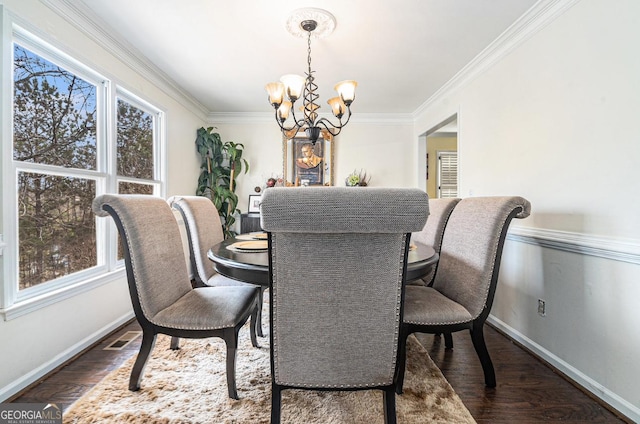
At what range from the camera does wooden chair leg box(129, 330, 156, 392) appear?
144cm

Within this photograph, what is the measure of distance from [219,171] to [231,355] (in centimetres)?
330

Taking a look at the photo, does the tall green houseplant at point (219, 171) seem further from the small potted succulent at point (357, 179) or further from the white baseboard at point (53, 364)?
the white baseboard at point (53, 364)

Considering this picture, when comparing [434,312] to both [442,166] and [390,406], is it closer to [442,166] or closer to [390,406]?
[390,406]

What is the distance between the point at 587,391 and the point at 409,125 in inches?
148

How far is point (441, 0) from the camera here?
1.89 metres

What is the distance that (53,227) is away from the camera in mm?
1910

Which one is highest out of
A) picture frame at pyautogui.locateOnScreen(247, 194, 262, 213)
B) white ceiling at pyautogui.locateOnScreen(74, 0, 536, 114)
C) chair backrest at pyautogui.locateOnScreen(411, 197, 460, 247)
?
white ceiling at pyautogui.locateOnScreen(74, 0, 536, 114)

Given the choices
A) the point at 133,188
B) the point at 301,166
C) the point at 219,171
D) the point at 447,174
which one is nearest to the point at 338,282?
the point at 133,188

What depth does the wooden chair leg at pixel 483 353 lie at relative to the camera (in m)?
1.55

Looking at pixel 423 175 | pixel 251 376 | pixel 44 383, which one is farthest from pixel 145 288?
pixel 423 175

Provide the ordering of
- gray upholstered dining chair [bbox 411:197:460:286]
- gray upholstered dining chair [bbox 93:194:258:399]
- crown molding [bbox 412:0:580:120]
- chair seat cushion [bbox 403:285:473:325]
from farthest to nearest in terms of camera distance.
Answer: gray upholstered dining chair [bbox 411:197:460:286]
crown molding [bbox 412:0:580:120]
chair seat cushion [bbox 403:285:473:325]
gray upholstered dining chair [bbox 93:194:258:399]

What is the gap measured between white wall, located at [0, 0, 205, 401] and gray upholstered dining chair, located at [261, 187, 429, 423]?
1581 millimetres

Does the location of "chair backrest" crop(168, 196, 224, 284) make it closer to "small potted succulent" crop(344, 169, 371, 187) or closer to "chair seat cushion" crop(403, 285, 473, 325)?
"chair seat cushion" crop(403, 285, 473, 325)

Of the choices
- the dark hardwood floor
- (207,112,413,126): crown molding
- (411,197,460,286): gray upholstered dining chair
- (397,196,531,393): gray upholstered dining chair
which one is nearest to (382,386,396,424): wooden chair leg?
(397,196,531,393): gray upholstered dining chair
